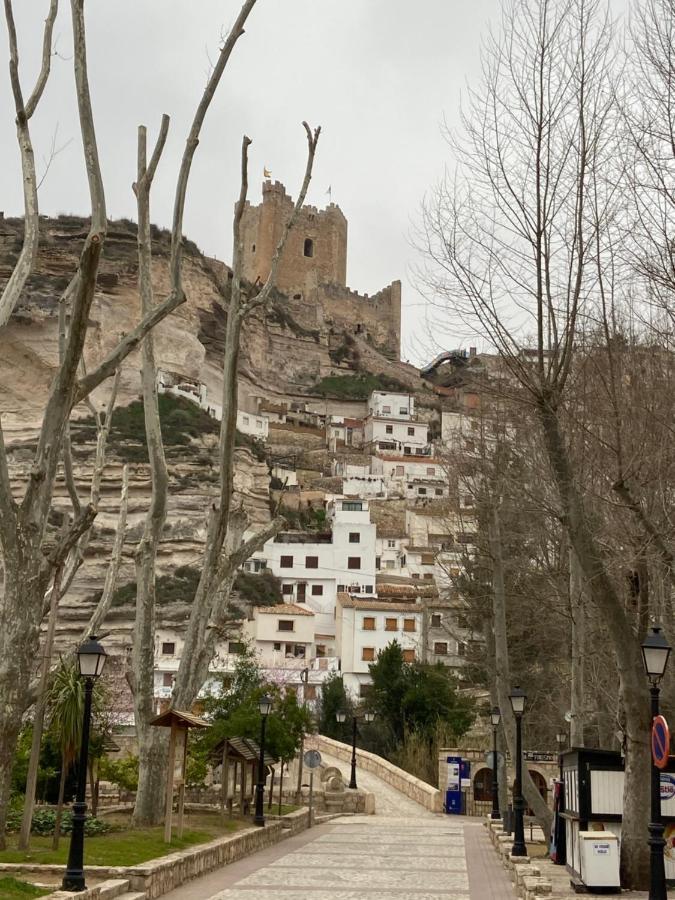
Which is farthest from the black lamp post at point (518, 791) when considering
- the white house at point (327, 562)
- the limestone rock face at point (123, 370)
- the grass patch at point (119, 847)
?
the white house at point (327, 562)

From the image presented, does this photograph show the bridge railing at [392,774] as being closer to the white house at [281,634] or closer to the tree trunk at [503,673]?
the white house at [281,634]

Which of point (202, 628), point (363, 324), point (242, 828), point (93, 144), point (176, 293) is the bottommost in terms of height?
point (242, 828)

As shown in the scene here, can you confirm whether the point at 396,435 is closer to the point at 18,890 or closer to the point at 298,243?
the point at 298,243

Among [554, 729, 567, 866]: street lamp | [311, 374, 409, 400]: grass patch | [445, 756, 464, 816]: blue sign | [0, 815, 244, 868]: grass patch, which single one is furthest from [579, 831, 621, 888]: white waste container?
[311, 374, 409, 400]: grass patch

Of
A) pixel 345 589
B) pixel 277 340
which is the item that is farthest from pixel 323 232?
pixel 345 589

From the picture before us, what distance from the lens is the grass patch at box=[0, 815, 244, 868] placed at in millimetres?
11758

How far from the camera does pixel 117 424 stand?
73.6m

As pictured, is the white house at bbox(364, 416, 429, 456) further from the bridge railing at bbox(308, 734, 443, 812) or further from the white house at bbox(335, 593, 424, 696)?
the bridge railing at bbox(308, 734, 443, 812)

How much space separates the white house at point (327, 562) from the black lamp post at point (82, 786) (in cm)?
5219

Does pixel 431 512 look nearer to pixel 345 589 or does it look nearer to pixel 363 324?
pixel 345 589

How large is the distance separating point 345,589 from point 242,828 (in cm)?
4507

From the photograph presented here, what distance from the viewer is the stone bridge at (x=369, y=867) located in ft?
41.1

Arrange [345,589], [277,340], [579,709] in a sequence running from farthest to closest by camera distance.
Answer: [277,340] < [345,589] < [579,709]

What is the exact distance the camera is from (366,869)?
15.3m
